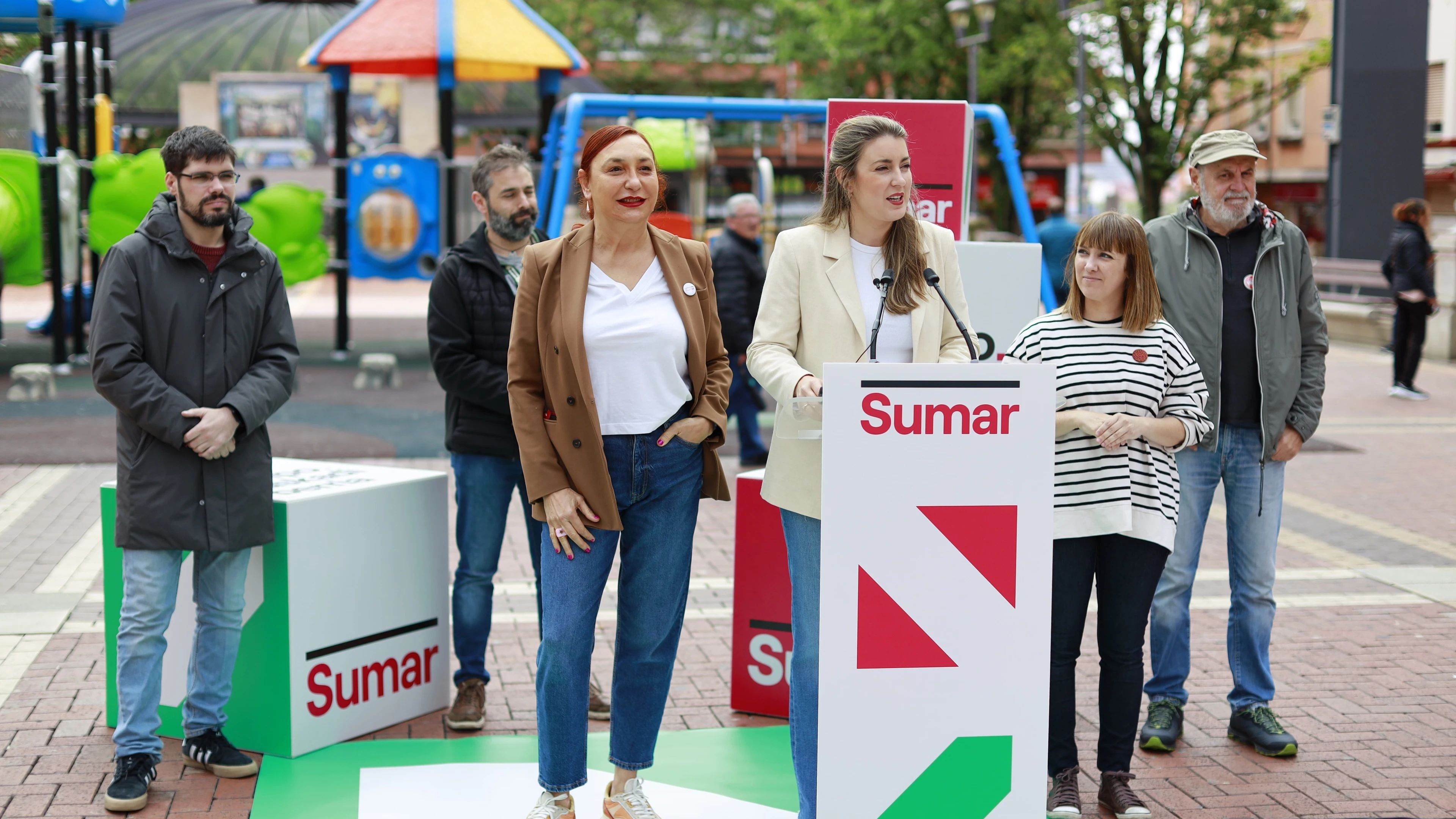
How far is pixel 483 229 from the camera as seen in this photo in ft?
15.4

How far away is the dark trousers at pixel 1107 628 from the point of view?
395 cm

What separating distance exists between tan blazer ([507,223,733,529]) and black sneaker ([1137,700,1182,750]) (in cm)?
191

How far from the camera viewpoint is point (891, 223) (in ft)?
11.6

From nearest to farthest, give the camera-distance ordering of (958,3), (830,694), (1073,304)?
(830,694)
(1073,304)
(958,3)

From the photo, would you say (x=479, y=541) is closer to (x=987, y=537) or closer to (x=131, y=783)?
(x=131, y=783)

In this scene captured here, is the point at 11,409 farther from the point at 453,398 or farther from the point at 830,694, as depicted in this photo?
the point at 830,694

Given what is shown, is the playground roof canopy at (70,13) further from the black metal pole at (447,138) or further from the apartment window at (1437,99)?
the apartment window at (1437,99)

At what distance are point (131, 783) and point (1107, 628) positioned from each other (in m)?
2.81

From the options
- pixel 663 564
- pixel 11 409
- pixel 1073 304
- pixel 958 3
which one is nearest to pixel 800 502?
pixel 663 564

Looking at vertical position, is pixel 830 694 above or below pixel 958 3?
below

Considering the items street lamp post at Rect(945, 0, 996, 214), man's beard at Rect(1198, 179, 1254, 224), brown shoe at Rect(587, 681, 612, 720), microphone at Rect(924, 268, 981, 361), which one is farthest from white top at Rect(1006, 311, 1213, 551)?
street lamp post at Rect(945, 0, 996, 214)

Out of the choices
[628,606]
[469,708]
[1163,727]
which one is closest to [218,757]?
[469,708]

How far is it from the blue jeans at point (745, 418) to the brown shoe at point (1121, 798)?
6.07 meters

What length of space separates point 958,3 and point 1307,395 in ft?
68.0
